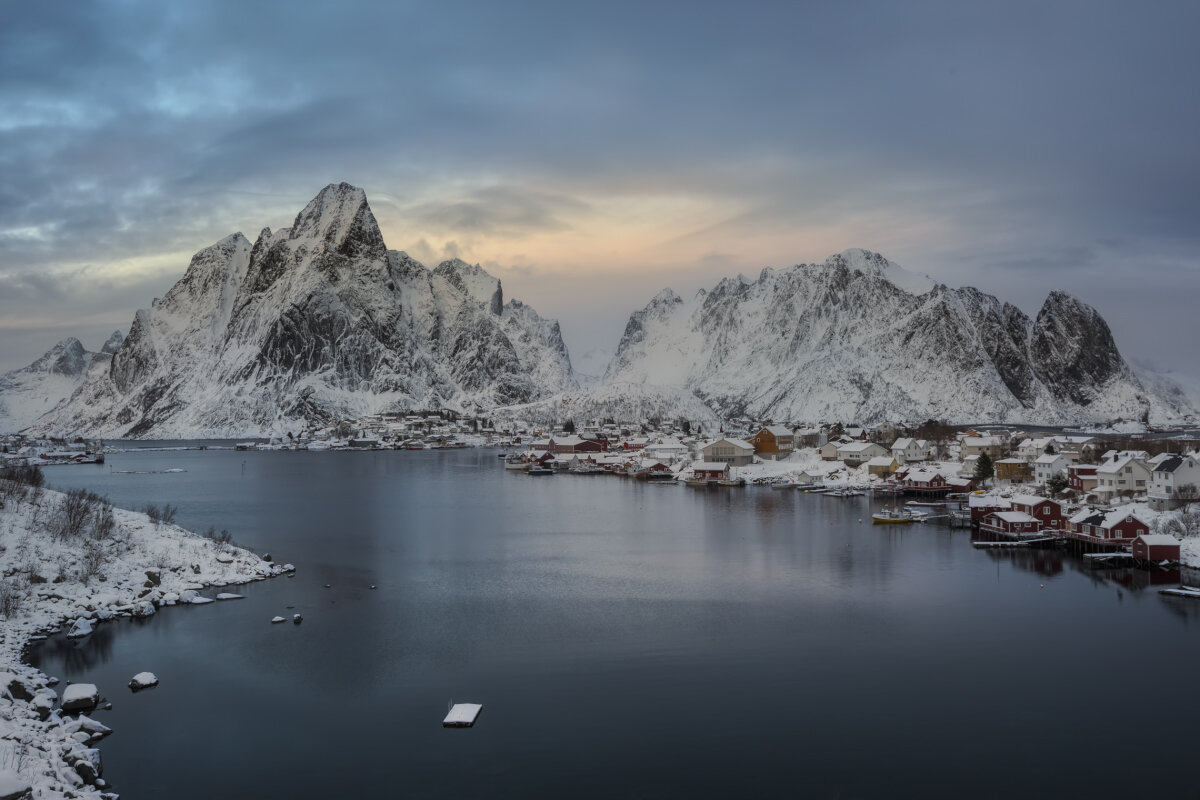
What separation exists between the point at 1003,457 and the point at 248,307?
16402 centimetres

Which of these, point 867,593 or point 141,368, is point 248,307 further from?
point 867,593

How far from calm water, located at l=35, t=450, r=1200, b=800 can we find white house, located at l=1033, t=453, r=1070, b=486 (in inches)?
830

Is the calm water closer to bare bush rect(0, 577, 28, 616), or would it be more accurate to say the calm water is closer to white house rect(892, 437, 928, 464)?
bare bush rect(0, 577, 28, 616)

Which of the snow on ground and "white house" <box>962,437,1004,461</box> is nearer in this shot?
the snow on ground

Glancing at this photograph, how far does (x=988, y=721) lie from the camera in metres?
18.3

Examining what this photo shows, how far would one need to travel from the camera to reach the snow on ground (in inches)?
610

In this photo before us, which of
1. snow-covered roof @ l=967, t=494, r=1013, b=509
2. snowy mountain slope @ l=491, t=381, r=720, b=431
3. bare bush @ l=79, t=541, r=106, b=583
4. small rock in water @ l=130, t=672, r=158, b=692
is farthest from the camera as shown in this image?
snowy mountain slope @ l=491, t=381, r=720, b=431

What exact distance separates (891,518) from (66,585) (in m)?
37.5

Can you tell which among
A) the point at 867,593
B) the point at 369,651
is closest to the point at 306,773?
the point at 369,651

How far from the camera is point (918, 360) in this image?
16112 cm

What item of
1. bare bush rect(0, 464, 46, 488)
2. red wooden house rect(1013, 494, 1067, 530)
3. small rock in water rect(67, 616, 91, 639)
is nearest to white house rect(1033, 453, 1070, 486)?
red wooden house rect(1013, 494, 1067, 530)

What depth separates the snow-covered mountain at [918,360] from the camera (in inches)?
6117

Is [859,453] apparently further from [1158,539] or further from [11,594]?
[11,594]

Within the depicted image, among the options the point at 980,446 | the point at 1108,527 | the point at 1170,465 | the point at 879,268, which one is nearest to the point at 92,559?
the point at 1108,527
